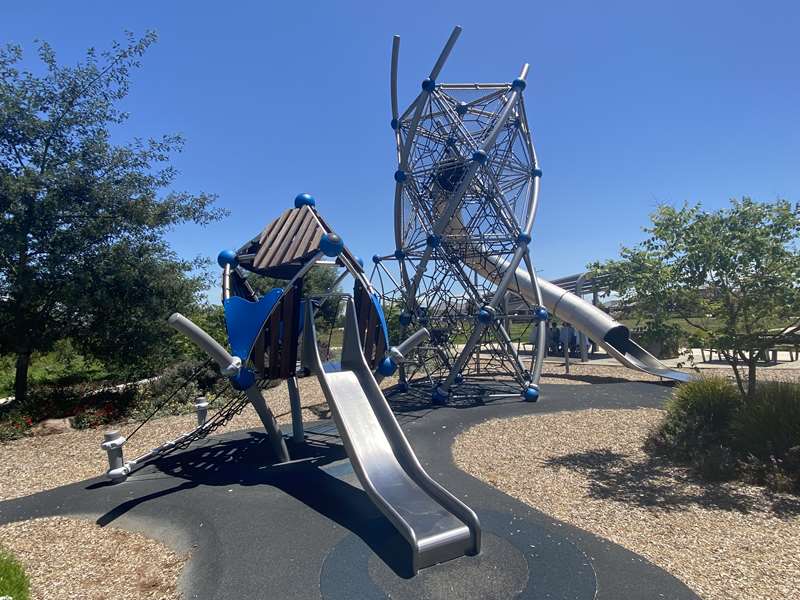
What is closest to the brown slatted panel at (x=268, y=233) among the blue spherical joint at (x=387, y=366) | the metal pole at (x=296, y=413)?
the metal pole at (x=296, y=413)

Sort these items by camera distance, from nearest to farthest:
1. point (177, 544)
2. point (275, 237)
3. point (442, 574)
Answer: point (442, 574) → point (177, 544) → point (275, 237)

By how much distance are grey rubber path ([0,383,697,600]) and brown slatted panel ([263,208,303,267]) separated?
3.66 metres

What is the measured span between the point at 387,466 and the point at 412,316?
9.62 m

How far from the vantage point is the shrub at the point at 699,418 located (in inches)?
324

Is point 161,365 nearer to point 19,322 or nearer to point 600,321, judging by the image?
point 19,322

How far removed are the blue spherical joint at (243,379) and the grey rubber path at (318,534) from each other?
5.04ft

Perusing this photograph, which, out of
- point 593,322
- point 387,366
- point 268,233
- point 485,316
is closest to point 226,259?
point 268,233

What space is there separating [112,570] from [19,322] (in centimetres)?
1053

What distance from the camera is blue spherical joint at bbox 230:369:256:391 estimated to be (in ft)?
25.5

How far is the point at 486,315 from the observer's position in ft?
43.5

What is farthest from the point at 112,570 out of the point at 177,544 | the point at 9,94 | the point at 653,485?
the point at 9,94

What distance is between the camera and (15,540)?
6156mm

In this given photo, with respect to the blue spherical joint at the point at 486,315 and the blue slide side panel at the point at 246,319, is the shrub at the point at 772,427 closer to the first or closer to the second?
the blue spherical joint at the point at 486,315

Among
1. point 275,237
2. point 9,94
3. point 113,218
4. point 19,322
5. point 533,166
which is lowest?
point 19,322
